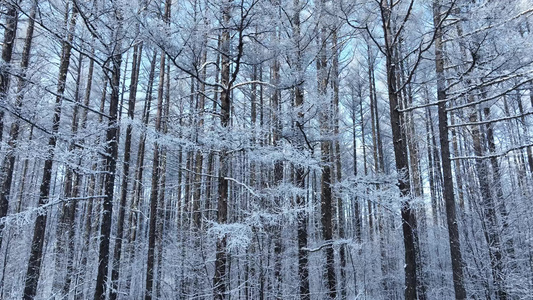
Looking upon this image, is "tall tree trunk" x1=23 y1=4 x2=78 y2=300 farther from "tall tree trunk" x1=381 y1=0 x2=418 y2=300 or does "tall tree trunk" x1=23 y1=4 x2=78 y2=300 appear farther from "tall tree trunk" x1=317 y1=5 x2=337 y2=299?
"tall tree trunk" x1=381 y1=0 x2=418 y2=300

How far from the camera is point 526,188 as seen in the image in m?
8.42

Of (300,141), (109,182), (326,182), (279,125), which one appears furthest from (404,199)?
(109,182)

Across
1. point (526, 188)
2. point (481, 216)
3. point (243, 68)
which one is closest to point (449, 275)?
point (526, 188)

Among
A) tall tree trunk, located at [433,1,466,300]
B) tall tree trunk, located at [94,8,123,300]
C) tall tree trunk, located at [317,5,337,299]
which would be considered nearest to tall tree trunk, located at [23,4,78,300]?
tall tree trunk, located at [94,8,123,300]

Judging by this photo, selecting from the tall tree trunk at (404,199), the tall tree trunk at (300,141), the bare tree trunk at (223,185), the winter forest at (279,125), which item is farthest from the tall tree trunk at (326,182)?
the bare tree trunk at (223,185)

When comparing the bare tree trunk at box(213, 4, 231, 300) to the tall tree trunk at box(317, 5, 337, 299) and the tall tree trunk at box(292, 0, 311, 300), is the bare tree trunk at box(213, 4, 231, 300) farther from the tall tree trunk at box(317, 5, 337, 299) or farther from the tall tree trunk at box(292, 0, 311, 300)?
the tall tree trunk at box(317, 5, 337, 299)

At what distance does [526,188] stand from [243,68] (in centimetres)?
906

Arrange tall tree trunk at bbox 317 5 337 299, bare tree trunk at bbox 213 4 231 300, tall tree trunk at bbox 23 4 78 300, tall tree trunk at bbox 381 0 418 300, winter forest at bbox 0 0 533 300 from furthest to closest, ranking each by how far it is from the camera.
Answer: tall tree trunk at bbox 317 5 337 299 → tall tree trunk at bbox 23 4 78 300 → bare tree trunk at bbox 213 4 231 300 → winter forest at bbox 0 0 533 300 → tall tree trunk at bbox 381 0 418 300

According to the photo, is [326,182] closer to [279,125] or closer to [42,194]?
[279,125]

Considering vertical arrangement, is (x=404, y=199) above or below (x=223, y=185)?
below

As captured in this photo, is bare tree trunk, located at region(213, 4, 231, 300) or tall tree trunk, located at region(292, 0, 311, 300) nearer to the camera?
bare tree trunk, located at region(213, 4, 231, 300)

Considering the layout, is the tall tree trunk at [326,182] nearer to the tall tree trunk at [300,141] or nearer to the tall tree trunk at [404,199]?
the tall tree trunk at [300,141]

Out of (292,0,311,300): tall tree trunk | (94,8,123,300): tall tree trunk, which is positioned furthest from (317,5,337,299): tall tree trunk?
(94,8,123,300): tall tree trunk

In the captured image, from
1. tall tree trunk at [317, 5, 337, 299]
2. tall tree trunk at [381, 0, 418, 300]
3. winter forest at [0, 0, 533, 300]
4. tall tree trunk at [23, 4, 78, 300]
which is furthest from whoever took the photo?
tall tree trunk at [317, 5, 337, 299]
